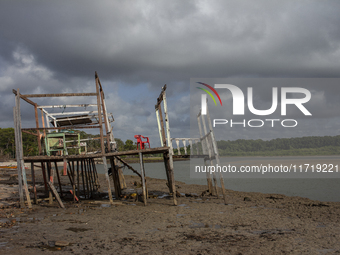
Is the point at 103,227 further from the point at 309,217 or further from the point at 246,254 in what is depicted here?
the point at 309,217

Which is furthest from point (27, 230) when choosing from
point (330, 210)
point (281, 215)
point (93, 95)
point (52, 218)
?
point (330, 210)

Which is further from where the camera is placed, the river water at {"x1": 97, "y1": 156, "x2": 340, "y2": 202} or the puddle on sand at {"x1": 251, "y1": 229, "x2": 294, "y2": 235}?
the river water at {"x1": 97, "y1": 156, "x2": 340, "y2": 202}

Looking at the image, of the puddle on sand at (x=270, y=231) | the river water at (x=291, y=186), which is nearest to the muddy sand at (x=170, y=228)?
the puddle on sand at (x=270, y=231)

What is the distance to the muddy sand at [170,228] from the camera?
7.61m

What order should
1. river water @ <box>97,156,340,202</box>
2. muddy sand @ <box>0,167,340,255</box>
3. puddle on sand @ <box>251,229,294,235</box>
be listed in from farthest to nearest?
river water @ <box>97,156,340,202</box>
puddle on sand @ <box>251,229,294,235</box>
muddy sand @ <box>0,167,340,255</box>

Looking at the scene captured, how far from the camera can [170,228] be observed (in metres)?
9.73

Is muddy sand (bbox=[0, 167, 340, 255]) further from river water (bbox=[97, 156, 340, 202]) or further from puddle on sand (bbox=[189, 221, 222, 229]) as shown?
river water (bbox=[97, 156, 340, 202])

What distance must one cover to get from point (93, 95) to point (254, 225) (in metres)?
8.23

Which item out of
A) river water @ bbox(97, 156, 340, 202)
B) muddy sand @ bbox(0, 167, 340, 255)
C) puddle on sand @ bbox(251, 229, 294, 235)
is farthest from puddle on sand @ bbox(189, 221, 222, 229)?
river water @ bbox(97, 156, 340, 202)

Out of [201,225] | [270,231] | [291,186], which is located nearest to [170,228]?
[201,225]

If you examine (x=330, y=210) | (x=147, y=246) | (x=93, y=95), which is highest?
(x=93, y=95)

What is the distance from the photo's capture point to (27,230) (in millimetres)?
9312

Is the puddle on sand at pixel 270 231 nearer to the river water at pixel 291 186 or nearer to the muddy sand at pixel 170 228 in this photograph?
the muddy sand at pixel 170 228

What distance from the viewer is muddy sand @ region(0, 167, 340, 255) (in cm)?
761
